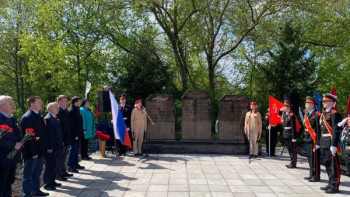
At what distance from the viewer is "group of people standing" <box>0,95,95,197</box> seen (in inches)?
201

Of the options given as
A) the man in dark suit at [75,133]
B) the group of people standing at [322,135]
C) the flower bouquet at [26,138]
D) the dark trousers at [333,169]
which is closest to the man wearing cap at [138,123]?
the man in dark suit at [75,133]

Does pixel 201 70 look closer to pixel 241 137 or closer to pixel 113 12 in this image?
pixel 113 12

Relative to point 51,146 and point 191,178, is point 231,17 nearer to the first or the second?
point 191,178

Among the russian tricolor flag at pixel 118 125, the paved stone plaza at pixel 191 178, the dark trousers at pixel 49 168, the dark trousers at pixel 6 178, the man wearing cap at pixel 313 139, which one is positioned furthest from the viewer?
the russian tricolor flag at pixel 118 125

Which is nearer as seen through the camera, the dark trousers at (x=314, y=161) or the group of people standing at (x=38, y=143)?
the group of people standing at (x=38, y=143)

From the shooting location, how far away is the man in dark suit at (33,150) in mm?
5773

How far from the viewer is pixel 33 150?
18.9ft

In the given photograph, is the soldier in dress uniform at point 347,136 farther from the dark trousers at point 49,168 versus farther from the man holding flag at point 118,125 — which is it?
the dark trousers at point 49,168

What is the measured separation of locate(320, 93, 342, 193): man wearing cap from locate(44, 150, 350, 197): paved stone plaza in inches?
11.5

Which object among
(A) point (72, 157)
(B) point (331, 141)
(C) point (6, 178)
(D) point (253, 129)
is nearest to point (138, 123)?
(A) point (72, 157)

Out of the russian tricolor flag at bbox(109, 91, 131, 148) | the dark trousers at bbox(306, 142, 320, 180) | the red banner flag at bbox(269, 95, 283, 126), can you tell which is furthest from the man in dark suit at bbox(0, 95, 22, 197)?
the red banner flag at bbox(269, 95, 283, 126)

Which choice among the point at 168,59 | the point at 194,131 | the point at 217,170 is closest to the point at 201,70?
the point at 168,59

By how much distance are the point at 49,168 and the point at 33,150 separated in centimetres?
103

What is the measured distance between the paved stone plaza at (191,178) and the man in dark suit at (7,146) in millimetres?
1306
